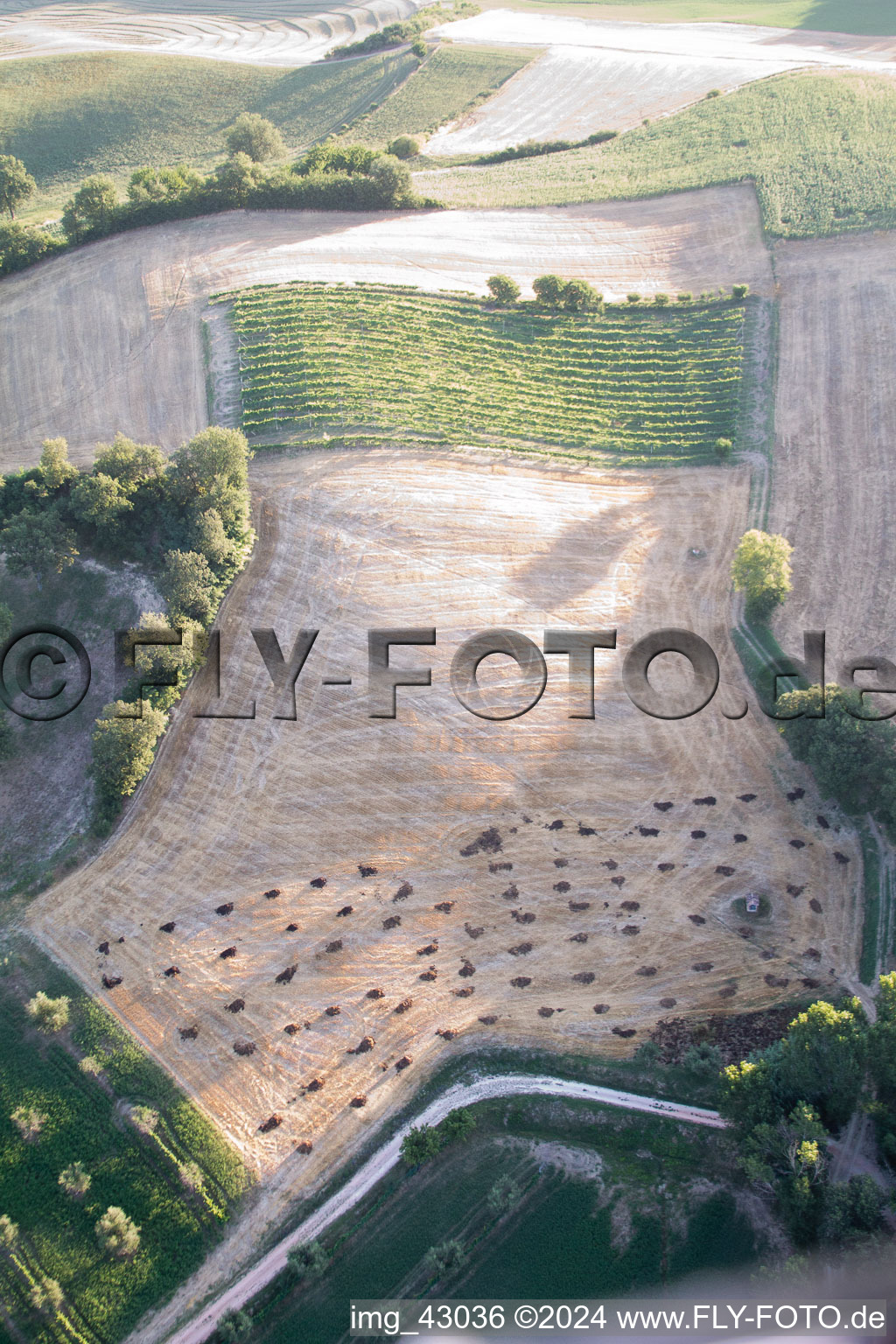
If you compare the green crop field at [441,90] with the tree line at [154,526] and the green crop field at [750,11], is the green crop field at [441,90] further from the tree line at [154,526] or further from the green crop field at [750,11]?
the tree line at [154,526]

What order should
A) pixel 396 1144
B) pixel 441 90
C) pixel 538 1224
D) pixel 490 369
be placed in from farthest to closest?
pixel 441 90
pixel 490 369
pixel 396 1144
pixel 538 1224

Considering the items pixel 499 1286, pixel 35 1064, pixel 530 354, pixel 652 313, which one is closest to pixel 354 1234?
pixel 499 1286

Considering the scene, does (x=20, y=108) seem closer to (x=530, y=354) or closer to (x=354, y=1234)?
(x=530, y=354)

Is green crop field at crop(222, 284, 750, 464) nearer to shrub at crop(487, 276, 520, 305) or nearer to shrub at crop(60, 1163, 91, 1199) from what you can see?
shrub at crop(487, 276, 520, 305)

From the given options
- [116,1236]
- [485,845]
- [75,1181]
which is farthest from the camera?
[485,845]

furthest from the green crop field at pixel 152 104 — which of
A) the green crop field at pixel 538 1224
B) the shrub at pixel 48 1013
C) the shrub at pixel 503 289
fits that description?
the green crop field at pixel 538 1224

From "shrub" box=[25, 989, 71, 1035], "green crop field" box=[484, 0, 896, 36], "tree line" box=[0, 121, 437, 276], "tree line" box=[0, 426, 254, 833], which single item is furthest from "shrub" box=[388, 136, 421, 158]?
"shrub" box=[25, 989, 71, 1035]

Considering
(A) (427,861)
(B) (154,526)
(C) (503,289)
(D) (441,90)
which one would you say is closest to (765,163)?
(C) (503,289)

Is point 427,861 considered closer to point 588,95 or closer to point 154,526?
point 154,526
